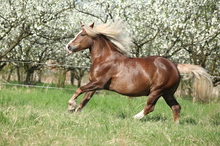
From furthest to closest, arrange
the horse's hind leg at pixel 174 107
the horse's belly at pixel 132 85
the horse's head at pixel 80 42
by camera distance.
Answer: the horse's hind leg at pixel 174 107, the horse's head at pixel 80 42, the horse's belly at pixel 132 85

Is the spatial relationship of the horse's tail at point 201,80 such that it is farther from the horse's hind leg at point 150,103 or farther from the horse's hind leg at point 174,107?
the horse's hind leg at point 150,103

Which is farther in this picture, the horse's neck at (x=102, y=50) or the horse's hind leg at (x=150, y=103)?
the horse's neck at (x=102, y=50)

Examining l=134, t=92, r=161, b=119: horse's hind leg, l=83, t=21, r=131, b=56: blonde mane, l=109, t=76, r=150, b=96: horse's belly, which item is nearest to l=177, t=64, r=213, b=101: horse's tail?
l=134, t=92, r=161, b=119: horse's hind leg

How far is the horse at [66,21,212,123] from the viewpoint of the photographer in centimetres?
479

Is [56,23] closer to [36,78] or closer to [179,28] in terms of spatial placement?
[36,78]

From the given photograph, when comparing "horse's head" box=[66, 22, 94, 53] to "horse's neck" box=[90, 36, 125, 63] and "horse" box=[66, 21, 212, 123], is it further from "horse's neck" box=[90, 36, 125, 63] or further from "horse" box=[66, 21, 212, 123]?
"horse's neck" box=[90, 36, 125, 63]

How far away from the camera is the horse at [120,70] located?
479cm

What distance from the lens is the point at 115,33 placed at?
5031mm

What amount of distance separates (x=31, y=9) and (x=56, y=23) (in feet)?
7.40

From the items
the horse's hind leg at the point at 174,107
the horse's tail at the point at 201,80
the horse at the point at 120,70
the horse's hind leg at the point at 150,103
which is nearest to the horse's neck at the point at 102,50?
the horse at the point at 120,70

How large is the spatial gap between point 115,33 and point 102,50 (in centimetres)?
44

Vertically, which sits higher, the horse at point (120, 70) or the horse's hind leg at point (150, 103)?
the horse at point (120, 70)

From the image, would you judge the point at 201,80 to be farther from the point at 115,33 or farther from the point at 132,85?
the point at 115,33

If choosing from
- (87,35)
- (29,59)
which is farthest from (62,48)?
(87,35)
